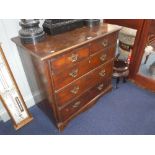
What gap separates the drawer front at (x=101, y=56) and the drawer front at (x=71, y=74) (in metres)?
0.09

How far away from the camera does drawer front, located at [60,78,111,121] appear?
1809 mm

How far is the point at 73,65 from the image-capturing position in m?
1.53

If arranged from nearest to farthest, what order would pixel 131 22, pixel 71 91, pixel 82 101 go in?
pixel 71 91
pixel 82 101
pixel 131 22

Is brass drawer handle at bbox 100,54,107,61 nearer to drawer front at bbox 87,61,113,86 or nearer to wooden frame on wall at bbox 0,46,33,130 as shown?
drawer front at bbox 87,61,113,86

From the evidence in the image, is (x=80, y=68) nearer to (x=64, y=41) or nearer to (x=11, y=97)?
(x=64, y=41)

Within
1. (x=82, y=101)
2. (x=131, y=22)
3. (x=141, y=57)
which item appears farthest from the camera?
(x=141, y=57)

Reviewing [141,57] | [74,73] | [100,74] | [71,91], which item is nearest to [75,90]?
[71,91]

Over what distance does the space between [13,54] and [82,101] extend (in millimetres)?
989

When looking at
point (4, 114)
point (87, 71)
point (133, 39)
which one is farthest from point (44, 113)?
point (133, 39)

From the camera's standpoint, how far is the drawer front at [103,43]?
5.38 ft

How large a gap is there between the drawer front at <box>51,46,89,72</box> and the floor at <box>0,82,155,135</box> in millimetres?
888

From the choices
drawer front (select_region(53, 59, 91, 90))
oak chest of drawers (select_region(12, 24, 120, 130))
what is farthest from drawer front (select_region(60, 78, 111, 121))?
drawer front (select_region(53, 59, 91, 90))

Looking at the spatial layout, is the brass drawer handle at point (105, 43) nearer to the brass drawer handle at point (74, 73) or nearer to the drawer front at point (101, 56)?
the drawer front at point (101, 56)

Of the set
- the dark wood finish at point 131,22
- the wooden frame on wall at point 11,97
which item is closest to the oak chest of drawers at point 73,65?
the wooden frame on wall at point 11,97
